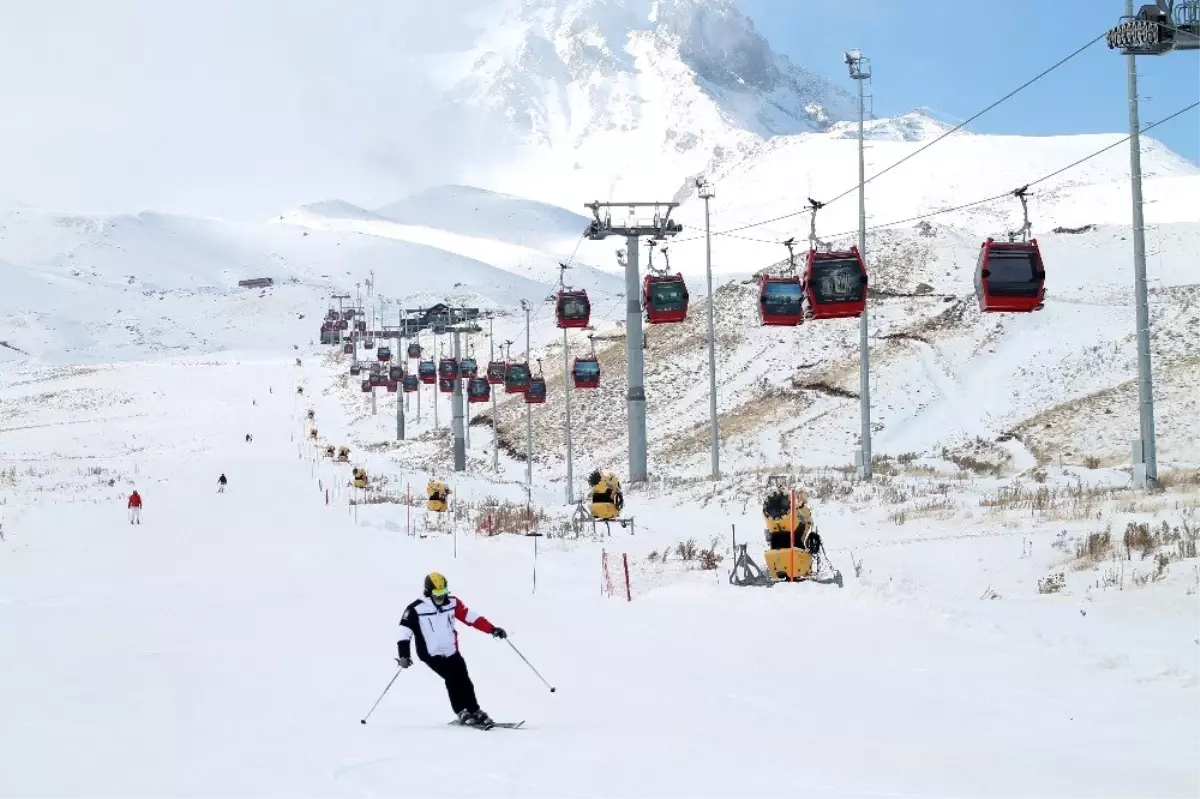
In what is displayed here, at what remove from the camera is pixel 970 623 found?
45.4 feet

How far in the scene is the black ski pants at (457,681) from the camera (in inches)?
403

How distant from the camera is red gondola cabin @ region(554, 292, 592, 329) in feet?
124

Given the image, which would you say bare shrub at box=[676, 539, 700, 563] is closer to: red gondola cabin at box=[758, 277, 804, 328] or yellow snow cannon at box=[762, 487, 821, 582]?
yellow snow cannon at box=[762, 487, 821, 582]

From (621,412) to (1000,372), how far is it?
80.7ft

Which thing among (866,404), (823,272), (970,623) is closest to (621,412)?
(866,404)

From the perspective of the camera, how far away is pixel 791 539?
1709 centimetres

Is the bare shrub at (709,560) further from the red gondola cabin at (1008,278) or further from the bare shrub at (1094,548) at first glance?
the red gondola cabin at (1008,278)

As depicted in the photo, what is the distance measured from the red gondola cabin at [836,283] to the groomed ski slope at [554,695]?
597cm

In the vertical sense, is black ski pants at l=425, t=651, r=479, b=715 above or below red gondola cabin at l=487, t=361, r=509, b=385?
below

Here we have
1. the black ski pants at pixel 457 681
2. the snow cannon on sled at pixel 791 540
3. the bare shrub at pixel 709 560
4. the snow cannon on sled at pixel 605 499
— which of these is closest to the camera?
the black ski pants at pixel 457 681

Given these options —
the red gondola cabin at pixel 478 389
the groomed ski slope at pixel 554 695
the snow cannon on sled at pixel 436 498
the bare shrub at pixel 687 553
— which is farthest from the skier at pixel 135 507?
the red gondola cabin at pixel 478 389

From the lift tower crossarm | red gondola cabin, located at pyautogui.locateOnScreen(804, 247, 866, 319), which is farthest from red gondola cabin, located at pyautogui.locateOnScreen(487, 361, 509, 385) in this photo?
red gondola cabin, located at pyautogui.locateOnScreen(804, 247, 866, 319)

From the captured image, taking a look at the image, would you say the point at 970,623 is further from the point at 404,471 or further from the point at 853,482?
the point at 404,471

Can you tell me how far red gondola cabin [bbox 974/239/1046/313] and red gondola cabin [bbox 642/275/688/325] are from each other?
12236 millimetres
